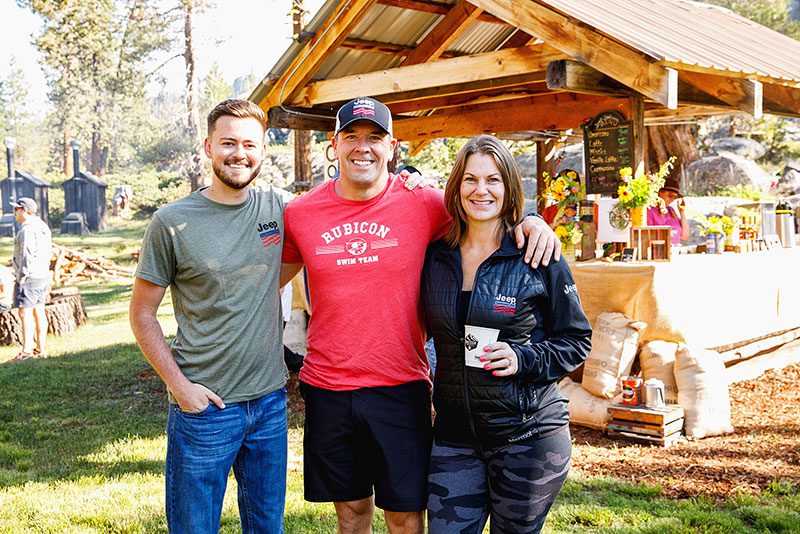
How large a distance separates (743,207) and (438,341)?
A: 8.80 meters

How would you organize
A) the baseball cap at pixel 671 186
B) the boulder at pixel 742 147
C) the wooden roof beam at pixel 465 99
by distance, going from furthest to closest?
the boulder at pixel 742 147, the wooden roof beam at pixel 465 99, the baseball cap at pixel 671 186

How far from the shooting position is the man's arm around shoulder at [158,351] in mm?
A: 2691

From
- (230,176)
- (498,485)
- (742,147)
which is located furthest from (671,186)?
(742,147)

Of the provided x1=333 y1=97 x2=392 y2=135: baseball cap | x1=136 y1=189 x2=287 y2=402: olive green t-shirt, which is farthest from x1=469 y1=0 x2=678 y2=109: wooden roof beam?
x1=136 y1=189 x2=287 y2=402: olive green t-shirt

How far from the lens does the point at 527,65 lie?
6.49 metres

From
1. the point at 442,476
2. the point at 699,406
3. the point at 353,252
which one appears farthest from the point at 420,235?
the point at 699,406

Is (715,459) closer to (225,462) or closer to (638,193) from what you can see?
(638,193)

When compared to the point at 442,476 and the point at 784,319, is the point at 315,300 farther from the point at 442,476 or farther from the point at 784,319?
the point at 784,319

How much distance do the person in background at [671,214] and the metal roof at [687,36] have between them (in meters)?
1.38

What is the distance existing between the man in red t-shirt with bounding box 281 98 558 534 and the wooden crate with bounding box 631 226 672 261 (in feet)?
12.2

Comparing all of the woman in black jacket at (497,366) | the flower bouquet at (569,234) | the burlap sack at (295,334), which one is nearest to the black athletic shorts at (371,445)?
the woman in black jacket at (497,366)

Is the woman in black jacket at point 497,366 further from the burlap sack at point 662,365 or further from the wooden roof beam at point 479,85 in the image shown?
the wooden roof beam at point 479,85

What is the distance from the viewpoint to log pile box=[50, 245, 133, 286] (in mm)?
19656

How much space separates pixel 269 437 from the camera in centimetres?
288
